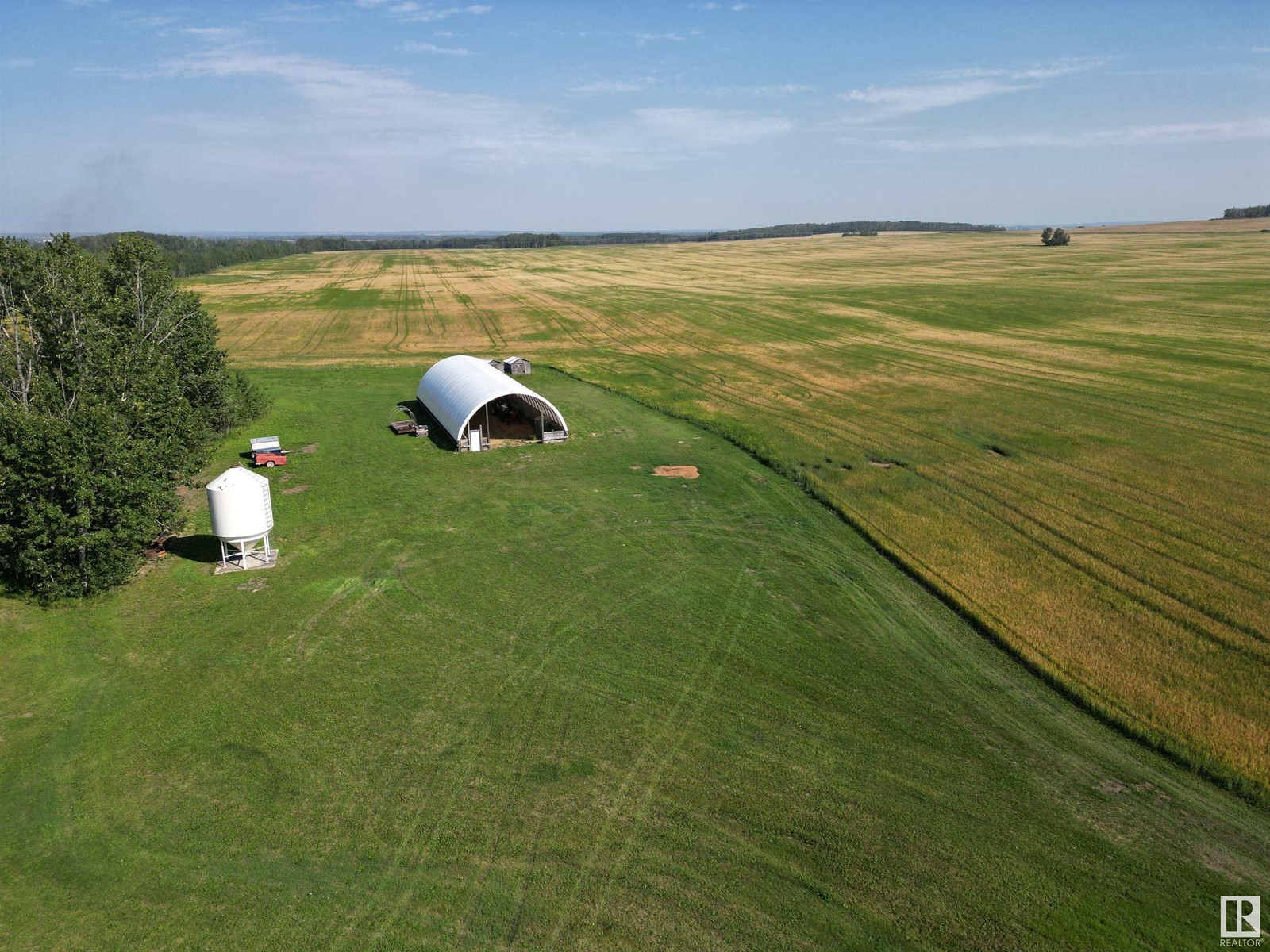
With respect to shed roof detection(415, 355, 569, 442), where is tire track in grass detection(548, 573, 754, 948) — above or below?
below

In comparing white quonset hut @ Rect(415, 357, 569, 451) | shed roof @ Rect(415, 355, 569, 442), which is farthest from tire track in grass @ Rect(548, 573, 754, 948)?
white quonset hut @ Rect(415, 357, 569, 451)

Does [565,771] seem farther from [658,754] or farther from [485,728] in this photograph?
[485,728]

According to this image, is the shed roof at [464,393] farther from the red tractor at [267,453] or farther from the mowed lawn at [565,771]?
the mowed lawn at [565,771]

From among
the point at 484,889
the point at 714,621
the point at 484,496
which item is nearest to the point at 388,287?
the point at 484,496

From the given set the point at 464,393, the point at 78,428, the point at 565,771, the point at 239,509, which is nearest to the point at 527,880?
the point at 565,771

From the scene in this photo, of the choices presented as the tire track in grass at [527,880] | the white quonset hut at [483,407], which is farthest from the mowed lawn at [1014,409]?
the tire track in grass at [527,880]

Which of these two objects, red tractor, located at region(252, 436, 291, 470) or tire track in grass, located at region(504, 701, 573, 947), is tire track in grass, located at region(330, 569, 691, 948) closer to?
tire track in grass, located at region(504, 701, 573, 947)
